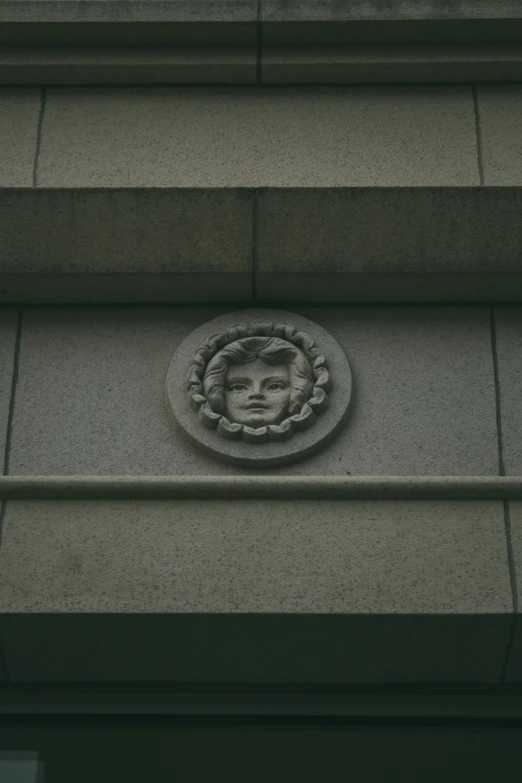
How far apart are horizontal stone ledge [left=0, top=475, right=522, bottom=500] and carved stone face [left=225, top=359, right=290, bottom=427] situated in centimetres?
42

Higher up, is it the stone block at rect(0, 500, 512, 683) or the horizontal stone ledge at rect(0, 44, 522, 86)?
the horizontal stone ledge at rect(0, 44, 522, 86)

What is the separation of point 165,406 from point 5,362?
96 centimetres

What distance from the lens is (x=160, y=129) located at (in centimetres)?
817

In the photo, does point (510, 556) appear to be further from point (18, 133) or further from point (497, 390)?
point (18, 133)

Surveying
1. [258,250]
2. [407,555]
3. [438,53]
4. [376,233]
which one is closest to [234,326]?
[258,250]

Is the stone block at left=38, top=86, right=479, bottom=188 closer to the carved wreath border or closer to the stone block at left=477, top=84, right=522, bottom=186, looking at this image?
the stone block at left=477, top=84, right=522, bottom=186

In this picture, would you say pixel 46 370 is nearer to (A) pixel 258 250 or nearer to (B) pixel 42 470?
(B) pixel 42 470

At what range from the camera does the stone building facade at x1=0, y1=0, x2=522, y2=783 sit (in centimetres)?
675
